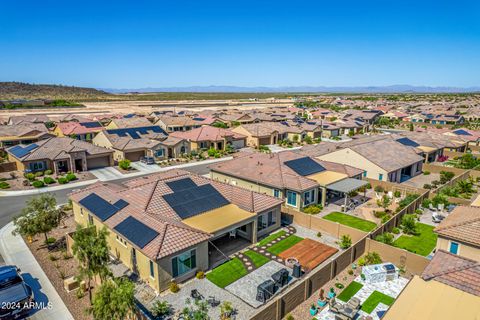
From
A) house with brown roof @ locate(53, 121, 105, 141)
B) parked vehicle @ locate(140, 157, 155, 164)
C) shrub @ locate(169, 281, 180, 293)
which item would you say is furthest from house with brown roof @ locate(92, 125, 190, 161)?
shrub @ locate(169, 281, 180, 293)

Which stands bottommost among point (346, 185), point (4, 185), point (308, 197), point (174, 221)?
point (4, 185)

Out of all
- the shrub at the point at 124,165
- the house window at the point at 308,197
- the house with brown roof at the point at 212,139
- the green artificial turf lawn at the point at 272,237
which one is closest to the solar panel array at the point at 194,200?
the green artificial turf lawn at the point at 272,237

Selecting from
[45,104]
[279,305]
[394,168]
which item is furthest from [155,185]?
[45,104]

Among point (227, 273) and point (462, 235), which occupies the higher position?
point (462, 235)

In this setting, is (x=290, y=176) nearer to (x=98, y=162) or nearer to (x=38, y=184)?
(x=38, y=184)

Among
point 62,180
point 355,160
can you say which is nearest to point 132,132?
point 62,180

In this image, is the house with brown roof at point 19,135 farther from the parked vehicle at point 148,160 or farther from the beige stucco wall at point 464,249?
the beige stucco wall at point 464,249

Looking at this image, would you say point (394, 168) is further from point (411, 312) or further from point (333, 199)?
point (411, 312)
